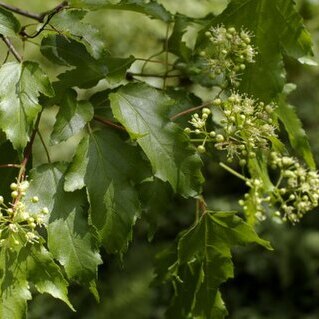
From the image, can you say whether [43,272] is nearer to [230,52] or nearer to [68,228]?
[68,228]

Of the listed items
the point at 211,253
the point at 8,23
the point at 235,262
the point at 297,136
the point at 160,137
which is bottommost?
the point at 235,262

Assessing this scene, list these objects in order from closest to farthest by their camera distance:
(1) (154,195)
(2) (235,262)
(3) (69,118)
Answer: (3) (69,118)
(1) (154,195)
(2) (235,262)

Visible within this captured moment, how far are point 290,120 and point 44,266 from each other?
591mm

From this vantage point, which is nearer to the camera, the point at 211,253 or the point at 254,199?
the point at 211,253

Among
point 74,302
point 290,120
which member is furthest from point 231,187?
point 290,120

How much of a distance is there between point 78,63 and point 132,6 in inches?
5.5

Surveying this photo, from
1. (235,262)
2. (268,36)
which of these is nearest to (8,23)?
(268,36)

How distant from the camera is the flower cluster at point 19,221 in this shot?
0.90 meters

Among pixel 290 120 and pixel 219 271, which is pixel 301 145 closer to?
pixel 290 120

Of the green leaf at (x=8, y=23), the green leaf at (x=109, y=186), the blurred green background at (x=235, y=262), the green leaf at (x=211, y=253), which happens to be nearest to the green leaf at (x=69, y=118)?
the green leaf at (x=109, y=186)

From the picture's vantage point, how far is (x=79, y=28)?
3.38ft

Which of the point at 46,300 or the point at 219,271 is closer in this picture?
the point at 219,271

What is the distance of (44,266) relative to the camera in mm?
942

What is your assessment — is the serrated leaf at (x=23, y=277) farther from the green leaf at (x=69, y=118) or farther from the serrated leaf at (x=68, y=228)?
the green leaf at (x=69, y=118)
